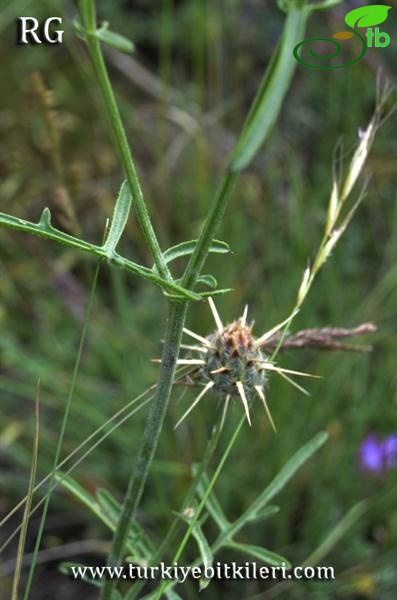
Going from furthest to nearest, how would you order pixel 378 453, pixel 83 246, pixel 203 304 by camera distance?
pixel 203 304 < pixel 378 453 < pixel 83 246

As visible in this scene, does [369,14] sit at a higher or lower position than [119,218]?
higher

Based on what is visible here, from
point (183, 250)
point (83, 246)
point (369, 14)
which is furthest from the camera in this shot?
point (369, 14)

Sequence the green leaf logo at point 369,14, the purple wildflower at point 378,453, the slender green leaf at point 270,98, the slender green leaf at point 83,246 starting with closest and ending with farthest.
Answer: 1. the slender green leaf at point 270,98
2. the slender green leaf at point 83,246
3. the green leaf logo at point 369,14
4. the purple wildflower at point 378,453

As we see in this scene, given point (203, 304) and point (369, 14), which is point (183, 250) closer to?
point (369, 14)

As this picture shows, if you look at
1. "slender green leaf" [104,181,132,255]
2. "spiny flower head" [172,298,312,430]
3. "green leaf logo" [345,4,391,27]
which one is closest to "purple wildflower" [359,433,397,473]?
"green leaf logo" [345,4,391,27]

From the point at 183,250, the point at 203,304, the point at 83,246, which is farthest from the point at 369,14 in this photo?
the point at 203,304

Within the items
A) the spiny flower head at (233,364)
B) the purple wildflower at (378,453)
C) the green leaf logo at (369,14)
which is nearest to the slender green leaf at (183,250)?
the spiny flower head at (233,364)

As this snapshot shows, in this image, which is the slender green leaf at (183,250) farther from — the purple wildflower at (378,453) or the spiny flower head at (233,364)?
the purple wildflower at (378,453)
